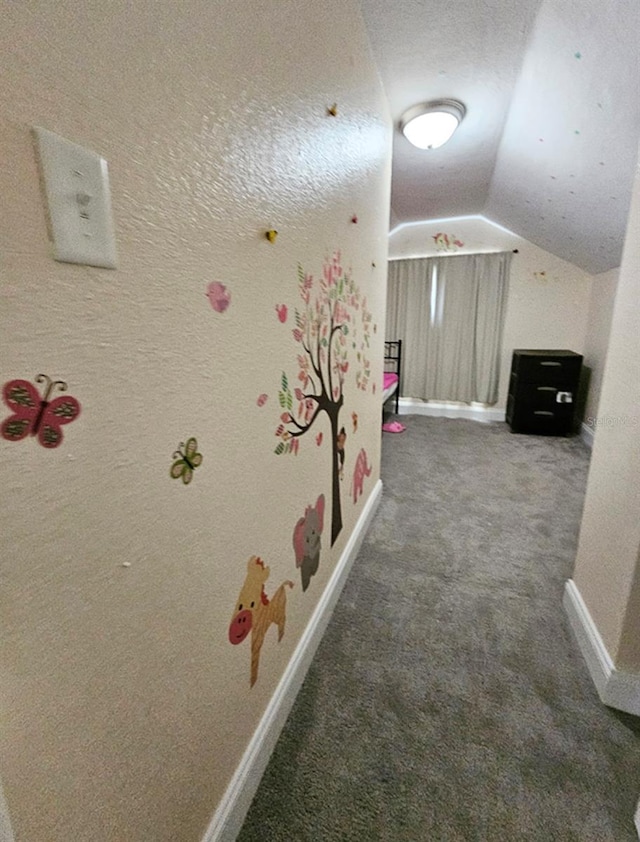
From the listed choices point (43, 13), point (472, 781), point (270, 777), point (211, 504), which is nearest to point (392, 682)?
point (472, 781)

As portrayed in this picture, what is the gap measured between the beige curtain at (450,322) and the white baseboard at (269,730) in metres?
3.39

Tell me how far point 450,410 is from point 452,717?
3.79 metres

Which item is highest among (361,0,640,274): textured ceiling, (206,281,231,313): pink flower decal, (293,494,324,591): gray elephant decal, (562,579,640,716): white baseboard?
(361,0,640,274): textured ceiling

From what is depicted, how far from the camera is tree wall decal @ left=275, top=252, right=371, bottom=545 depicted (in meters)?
1.05

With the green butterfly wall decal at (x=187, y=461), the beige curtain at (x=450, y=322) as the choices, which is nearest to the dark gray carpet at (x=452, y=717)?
the green butterfly wall decal at (x=187, y=461)

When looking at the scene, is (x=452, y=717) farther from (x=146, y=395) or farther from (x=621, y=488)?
(x=146, y=395)

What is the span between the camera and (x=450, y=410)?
4578mm

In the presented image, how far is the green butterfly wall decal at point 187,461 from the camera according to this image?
0.61 metres

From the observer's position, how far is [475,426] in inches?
162

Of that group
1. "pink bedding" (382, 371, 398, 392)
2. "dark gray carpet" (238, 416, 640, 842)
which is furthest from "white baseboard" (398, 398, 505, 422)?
"dark gray carpet" (238, 416, 640, 842)

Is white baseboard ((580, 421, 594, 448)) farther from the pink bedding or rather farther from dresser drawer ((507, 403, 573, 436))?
the pink bedding

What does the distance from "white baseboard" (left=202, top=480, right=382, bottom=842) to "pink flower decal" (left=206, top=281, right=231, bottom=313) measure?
3.39ft

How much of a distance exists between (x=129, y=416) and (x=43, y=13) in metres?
0.42

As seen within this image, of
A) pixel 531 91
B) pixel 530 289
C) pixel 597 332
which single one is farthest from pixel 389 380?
pixel 531 91
